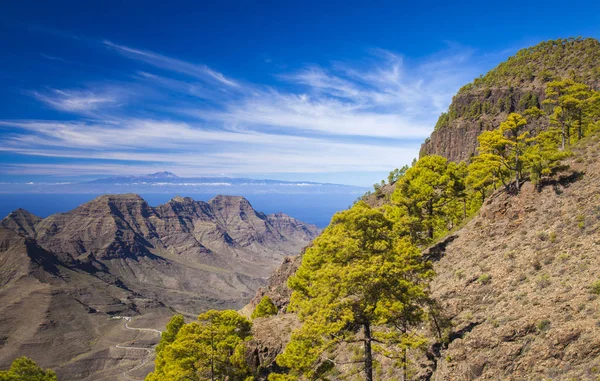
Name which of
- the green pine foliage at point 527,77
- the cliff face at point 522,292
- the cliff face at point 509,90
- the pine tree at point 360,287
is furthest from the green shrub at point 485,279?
the green pine foliage at point 527,77

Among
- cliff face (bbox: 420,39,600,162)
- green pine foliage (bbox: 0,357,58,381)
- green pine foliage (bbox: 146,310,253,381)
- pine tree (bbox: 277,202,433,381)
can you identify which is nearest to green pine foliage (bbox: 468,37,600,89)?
cliff face (bbox: 420,39,600,162)

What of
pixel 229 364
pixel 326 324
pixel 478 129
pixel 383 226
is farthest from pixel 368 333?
pixel 478 129

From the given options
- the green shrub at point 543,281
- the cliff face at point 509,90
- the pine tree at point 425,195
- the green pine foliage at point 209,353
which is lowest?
the green pine foliage at point 209,353

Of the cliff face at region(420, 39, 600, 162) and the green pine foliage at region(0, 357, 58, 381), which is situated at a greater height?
the cliff face at region(420, 39, 600, 162)

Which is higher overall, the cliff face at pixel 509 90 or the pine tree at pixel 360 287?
the cliff face at pixel 509 90

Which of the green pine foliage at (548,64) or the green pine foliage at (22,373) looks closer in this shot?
the green pine foliage at (22,373)

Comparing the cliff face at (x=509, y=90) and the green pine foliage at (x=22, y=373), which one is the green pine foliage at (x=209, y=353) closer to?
the green pine foliage at (x=22, y=373)

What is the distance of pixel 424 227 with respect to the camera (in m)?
34.5

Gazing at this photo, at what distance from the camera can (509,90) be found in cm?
10419

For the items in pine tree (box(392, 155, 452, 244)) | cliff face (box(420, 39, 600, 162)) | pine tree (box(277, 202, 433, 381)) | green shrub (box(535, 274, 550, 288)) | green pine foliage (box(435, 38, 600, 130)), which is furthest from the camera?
cliff face (box(420, 39, 600, 162))

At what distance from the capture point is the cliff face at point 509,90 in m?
96.1

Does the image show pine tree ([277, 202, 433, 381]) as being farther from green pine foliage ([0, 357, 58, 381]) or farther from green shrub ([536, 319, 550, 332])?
green pine foliage ([0, 357, 58, 381])

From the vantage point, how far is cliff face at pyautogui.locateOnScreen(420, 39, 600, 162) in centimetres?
9612

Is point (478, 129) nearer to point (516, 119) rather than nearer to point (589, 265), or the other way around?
point (516, 119)
